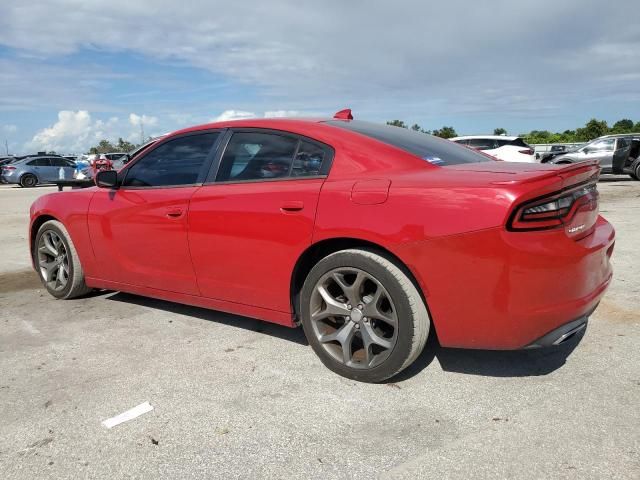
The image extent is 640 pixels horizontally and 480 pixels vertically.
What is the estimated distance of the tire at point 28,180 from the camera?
2489 centimetres

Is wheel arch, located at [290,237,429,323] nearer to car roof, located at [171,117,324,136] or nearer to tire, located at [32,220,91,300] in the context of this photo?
car roof, located at [171,117,324,136]

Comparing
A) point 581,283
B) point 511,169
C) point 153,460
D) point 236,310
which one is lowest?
point 153,460

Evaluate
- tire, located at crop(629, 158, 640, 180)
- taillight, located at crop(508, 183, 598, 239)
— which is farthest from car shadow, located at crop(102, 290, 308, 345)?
tire, located at crop(629, 158, 640, 180)

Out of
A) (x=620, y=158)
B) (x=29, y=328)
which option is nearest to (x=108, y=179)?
(x=29, y=328)

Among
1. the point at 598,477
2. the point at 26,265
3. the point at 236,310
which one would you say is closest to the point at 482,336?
the point at 598,477

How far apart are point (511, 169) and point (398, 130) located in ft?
3.67

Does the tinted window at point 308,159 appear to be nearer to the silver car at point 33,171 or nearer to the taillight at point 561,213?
the taillight at point 561,213

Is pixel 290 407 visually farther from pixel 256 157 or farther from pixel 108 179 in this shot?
pixel 108 179

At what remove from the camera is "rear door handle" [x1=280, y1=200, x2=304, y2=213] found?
10.3 ft

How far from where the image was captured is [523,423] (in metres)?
2.56

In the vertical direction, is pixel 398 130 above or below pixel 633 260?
above

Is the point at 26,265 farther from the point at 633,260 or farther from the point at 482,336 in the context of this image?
the point at 633,260

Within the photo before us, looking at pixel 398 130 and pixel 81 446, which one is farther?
pixel 398 130

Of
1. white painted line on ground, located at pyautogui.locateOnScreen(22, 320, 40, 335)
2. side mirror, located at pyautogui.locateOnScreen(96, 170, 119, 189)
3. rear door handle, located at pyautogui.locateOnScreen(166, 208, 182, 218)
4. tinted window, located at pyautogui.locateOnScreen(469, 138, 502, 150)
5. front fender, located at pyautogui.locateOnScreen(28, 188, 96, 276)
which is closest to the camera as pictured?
rear door handle, located at pyautogui.locateOnScreen(166, 208, 182, 218)
